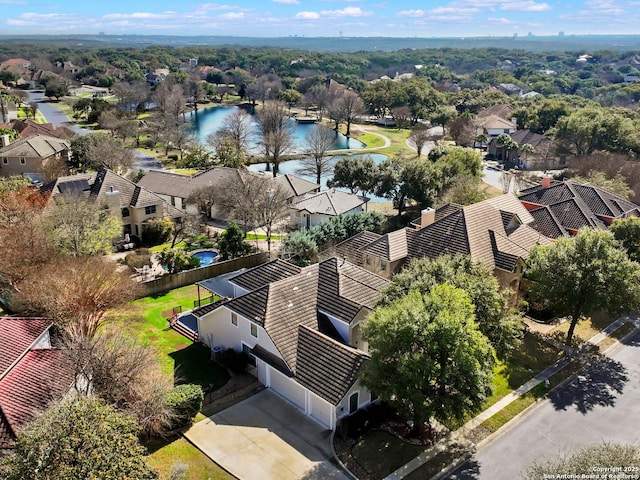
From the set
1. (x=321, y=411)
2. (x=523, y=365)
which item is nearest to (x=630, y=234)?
(x=523, y=365)

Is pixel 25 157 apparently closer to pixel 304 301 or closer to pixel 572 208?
pixel 304 301

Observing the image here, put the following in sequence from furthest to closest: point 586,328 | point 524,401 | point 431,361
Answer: point 586,328, point 524,401, point 431,361

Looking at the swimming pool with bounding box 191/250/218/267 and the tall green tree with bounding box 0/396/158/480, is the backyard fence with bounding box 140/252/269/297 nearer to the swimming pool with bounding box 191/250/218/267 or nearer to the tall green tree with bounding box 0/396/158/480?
the swimming pool with bounding box 191/250/218/267

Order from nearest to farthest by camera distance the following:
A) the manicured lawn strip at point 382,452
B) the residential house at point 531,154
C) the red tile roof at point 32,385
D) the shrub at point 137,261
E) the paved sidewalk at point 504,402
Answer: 1. the red tile roof at point 32,385
2. the manicured lawn strip at point 382,452
3. the paved sidewalk at point 504,402
4. the shrub at point 137,261
5. the residential house at point 531,154

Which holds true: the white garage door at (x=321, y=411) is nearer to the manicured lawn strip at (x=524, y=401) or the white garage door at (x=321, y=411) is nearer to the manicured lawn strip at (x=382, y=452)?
the manicured lawn strip at (x=382, y=452)

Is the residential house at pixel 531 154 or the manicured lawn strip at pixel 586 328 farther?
the residential house at pixel 531 154

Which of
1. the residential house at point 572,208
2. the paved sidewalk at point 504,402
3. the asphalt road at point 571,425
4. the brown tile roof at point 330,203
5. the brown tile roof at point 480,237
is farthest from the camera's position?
the brown tile roof at point 330,203

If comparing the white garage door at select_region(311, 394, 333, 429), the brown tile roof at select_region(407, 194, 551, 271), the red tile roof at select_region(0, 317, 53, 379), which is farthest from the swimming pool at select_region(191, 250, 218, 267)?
the white garage door at select_region(311, 394, 333, 429)

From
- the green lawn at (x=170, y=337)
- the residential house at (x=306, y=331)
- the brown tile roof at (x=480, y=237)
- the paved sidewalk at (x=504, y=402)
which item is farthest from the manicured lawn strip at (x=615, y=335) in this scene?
the green lawn at (x=170, y=337)
